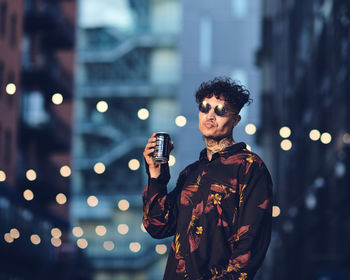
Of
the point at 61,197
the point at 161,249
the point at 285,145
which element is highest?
the point at 285,145

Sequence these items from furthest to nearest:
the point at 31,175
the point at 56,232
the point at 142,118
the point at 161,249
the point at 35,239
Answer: the point at 161,249, the point at 56,232, the point at 35,239, the point at 31,175, the point at 142,118

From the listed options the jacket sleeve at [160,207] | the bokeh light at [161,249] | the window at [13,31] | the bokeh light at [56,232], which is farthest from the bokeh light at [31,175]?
the jacket sleeve at [160,207]

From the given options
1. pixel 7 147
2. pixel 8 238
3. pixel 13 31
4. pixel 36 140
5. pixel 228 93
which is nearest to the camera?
pixel 228 93

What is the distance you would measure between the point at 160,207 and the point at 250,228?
53 centimetres

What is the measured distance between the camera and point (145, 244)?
56938mm

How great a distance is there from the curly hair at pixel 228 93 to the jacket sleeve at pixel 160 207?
401mm

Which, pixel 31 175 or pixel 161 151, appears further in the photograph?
pixel 31 175

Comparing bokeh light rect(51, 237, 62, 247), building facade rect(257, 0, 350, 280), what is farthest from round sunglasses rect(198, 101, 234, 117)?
bokeh light rect(51, 237, 62, 247)

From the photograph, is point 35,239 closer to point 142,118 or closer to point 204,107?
point 142,118

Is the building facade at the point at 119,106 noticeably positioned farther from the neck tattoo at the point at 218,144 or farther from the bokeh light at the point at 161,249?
the neck tattoo at the point at 218,144

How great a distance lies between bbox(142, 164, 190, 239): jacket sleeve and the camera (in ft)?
13.9

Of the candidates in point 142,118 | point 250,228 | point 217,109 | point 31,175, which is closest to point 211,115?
point 217,109

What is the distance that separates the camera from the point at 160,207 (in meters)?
4.24

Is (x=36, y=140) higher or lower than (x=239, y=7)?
lower
